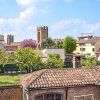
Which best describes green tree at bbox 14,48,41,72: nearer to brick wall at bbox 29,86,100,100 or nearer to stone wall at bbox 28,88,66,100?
brick wall at bbox 29,86,100,100

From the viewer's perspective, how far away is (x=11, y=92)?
2316cm

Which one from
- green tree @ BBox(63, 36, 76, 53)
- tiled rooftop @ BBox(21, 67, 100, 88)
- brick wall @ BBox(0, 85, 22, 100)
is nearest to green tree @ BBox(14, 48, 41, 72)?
brick wall @ BBox(0, 85, 22, 100)

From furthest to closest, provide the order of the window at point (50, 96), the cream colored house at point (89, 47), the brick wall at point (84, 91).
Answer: the cream colored house at point (89, 47), the brick wall at point (84, 91), the window at point (50, 96)

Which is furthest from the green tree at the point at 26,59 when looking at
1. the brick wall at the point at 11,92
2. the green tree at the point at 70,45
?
the green tree at the point at 70,45

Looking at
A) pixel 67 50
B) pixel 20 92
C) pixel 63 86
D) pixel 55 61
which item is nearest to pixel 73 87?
pixel 63 86

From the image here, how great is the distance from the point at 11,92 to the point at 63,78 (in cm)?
429

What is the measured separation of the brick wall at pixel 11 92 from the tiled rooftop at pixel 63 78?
46.1 inches

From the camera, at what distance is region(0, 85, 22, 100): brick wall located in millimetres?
22828

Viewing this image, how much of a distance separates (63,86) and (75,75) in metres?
2.19

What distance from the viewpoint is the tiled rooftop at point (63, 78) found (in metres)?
20.9

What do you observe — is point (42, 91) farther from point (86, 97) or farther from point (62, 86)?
point (86, 97)

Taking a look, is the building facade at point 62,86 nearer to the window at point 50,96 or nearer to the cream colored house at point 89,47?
the window at point 50,96

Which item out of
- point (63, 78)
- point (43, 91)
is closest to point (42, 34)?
point (63, 78)

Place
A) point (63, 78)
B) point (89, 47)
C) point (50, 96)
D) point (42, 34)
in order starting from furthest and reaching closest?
1. point (42, 34)
2. point (89, 47)
3. point (63, 78)
4. point (50, 96)
